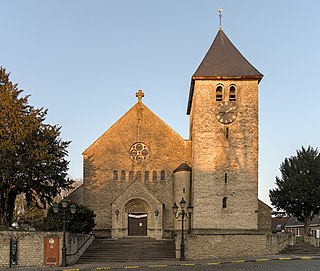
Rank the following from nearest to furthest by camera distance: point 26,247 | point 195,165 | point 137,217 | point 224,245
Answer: point 26,247, point 224,245, point 195,165, point 137,217

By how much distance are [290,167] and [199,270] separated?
28952mm

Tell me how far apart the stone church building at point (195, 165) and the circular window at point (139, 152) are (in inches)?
3.2

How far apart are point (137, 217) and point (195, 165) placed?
6.16 metres

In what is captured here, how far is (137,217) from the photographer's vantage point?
36.0 m

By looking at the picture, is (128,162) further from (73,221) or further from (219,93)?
(219,93)

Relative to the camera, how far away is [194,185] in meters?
34.0

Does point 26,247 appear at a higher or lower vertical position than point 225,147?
lower

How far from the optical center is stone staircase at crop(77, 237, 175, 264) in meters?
26.8

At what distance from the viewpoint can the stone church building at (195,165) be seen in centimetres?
3353

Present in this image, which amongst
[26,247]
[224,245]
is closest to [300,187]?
[224,245]

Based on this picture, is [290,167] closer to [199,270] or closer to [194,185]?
[194,185]

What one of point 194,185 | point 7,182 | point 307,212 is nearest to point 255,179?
point 194,185

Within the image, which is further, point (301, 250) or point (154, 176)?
point (154, 176)

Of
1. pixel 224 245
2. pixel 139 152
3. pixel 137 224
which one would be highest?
pixel 139 152
